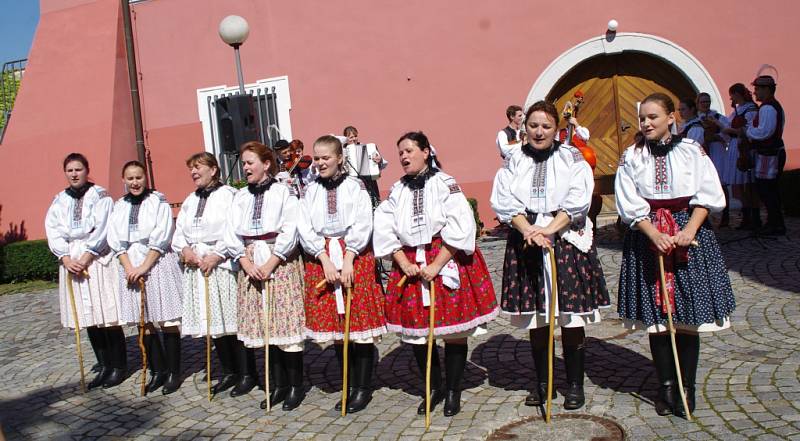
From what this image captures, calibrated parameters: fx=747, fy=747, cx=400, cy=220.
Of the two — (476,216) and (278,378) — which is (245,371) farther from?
(476,216)

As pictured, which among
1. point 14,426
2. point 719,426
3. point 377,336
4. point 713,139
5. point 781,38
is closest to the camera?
point 719,426

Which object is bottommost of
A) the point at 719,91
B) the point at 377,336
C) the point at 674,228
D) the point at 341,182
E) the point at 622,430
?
the point at 622,430

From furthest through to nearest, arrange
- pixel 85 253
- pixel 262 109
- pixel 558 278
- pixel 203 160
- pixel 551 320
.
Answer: pixel 262 109 → pixel 85 253 → pixel 203 160 → pixel 558 278 → pixel 551 320

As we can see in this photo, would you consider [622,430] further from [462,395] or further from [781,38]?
[781,38]

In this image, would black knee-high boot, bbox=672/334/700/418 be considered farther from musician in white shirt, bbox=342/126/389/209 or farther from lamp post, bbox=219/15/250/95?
lamp post, bbox=219/15/250/95

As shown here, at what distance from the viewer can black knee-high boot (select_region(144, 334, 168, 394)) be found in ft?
18.7

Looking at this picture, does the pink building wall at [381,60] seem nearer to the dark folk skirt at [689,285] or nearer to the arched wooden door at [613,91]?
the arched wooden door at [613,91]

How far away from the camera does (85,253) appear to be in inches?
225

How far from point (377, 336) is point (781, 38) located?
978cm

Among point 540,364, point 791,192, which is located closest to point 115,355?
point 540,364

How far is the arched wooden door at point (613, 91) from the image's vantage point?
12.2 meters

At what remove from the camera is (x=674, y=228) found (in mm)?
4047

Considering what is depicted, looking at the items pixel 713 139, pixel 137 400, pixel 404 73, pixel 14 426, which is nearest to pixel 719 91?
pixel 713 139

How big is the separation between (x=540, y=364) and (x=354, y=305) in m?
1.19
